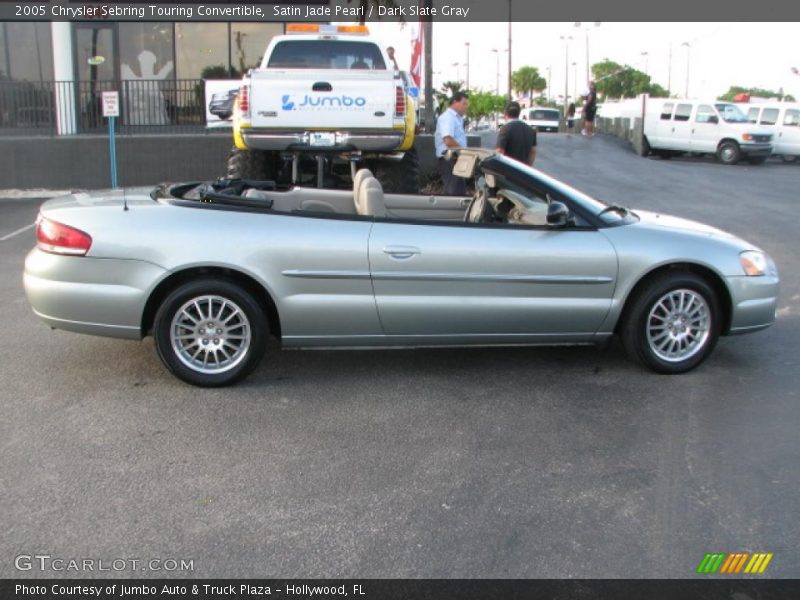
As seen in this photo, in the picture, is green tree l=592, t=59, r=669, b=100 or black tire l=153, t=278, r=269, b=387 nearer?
black tire l=153, t=278, r=269, b=387

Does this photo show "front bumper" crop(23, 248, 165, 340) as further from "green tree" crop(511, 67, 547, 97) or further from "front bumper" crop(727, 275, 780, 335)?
"green tree" crop(511, 67, 547, 97)

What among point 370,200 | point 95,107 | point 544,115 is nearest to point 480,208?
point 370,200

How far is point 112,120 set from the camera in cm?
1540

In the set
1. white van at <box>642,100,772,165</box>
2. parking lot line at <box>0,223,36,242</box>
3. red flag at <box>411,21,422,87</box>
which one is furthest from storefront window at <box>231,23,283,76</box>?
white van at <box>642,100,772,165</box>

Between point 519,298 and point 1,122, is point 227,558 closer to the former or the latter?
point 519,298

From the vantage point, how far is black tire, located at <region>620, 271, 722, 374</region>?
18.5ft

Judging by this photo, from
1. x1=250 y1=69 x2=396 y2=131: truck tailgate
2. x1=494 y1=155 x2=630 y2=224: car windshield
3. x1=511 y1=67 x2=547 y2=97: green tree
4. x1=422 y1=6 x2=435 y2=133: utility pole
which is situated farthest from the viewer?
x1=511 y1=67 x2=547 y2=97: green tree

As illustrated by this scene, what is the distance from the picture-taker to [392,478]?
4.12m

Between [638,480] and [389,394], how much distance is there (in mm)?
1704

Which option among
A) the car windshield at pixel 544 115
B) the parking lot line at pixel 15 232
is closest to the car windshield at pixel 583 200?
the parking lot line at pixel 15 232

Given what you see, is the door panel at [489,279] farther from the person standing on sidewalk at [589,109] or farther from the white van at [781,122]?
the person standing on sidewalk at [589,109]

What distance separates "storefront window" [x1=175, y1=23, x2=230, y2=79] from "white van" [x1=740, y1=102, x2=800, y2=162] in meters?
17.2

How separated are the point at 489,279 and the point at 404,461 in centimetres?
152

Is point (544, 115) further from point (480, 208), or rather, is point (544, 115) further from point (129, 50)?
point (480, 208)
